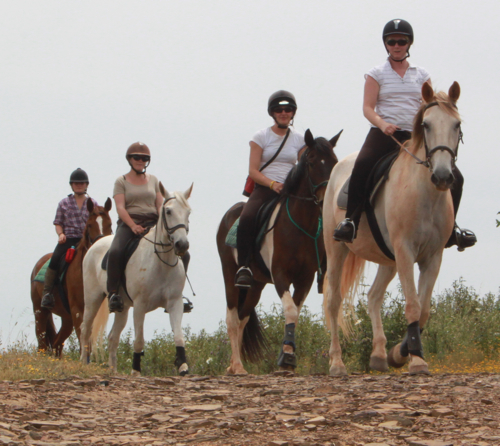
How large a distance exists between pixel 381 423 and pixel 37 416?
266cm

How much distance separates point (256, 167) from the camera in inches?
383

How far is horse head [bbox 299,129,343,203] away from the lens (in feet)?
29.5

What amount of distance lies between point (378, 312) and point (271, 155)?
102 inches

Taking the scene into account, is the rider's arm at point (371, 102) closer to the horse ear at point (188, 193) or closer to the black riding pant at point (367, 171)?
the black riding pant at point (367, 171)

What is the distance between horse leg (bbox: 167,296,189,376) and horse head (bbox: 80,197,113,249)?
2.97m

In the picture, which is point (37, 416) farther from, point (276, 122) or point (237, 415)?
point (276, 122)

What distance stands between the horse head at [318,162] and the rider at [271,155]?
0.65 meters

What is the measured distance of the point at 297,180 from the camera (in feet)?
30.2

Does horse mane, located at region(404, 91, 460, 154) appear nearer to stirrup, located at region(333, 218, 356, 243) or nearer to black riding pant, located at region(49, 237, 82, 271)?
stirrup, located at region(333, 218, 356, 243)

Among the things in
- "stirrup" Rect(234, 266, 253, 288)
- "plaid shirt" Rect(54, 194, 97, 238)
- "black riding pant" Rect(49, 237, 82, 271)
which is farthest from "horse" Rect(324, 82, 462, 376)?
"black riding pant" Rect(49, 237, 82, 271)

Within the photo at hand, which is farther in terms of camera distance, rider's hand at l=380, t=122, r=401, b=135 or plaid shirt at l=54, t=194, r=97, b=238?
plaid shirt at l=54, t=194, r=97, b=238

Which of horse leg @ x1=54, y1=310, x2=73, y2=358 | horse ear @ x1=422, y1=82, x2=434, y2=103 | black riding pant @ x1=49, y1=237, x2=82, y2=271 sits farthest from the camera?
horse leg @ x1=54, y1=310, x2=73, y2=358

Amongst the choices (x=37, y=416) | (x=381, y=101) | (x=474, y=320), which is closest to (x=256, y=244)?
(x=381, y=101)

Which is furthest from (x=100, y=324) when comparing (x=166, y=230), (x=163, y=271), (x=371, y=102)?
(x=371, y=102)
